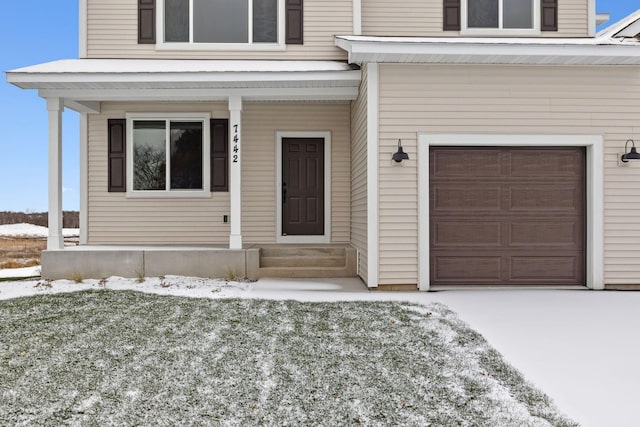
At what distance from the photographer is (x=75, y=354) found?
4.33m

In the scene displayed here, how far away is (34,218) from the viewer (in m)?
24.2

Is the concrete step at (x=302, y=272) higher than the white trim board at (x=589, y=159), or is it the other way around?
the white trim board at (x=589, y=159)

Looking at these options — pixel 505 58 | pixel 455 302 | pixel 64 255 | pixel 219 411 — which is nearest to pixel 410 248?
pixel 455 302

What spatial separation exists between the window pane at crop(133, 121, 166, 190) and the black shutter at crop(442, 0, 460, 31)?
19.9 feet

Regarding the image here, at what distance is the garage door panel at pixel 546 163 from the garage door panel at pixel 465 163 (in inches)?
11.1

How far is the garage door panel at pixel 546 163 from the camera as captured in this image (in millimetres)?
7559

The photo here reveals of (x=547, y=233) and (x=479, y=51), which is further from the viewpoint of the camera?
(x=547, y=233)

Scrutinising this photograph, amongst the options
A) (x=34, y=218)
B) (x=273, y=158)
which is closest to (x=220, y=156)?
(x=273, y=158)

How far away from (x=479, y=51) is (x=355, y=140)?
271cm

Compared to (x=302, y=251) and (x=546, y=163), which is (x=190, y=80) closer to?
(x=302, y=251)

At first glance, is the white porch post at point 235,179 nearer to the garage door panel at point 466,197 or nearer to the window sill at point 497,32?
the garage door panel at point 466,197

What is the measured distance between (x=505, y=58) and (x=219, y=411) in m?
6.38

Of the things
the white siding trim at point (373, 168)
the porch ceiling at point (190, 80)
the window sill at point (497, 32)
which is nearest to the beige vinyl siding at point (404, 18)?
the window sill at point (497, 32)

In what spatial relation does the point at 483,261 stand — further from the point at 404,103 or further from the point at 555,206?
the point at 404,103
